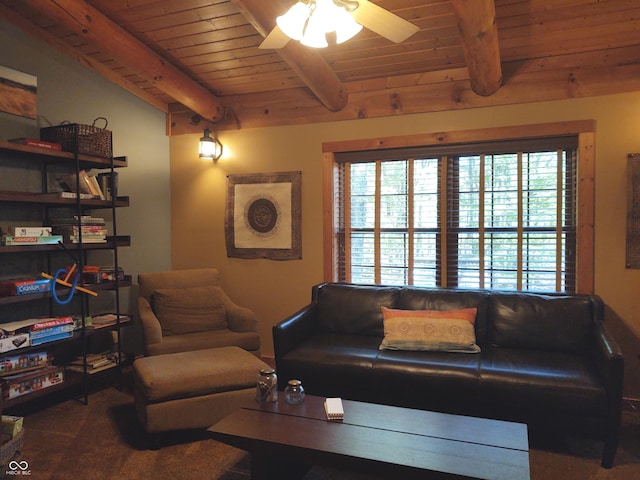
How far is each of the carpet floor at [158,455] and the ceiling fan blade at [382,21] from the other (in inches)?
86.9

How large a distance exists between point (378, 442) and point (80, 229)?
2604 millimetres

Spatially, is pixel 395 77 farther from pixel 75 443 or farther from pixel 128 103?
pixel 75 443

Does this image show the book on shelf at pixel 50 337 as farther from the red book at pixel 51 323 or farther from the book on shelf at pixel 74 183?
the book on shelf at pixel 74 183

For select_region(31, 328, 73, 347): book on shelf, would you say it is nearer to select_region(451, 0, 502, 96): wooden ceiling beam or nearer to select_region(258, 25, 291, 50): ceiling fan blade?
select_region(258, 25, 291, 50): ceiling fan blade

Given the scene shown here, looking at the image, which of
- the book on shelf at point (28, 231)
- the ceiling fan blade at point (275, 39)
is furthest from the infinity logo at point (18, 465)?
the ceiling fan blade at point (275, 39)

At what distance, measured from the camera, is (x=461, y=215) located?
11.9 ft

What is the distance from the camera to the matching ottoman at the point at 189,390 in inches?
99.6

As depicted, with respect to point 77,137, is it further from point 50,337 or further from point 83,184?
point 50,337

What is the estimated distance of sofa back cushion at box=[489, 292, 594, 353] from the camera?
2.88 m

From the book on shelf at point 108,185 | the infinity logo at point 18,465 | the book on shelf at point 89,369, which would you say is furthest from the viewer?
the book on shelf at point 108,185

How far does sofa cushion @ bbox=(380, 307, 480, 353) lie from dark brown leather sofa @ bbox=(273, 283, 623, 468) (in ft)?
0.22

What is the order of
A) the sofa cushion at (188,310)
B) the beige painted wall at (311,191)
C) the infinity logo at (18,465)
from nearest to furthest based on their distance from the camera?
the infinity logo at (18,465), the beige painted wall at (311,191), the sofa cushion at (188,310)

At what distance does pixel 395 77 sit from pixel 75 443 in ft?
11.4

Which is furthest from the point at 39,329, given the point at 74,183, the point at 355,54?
the point at 355,54
